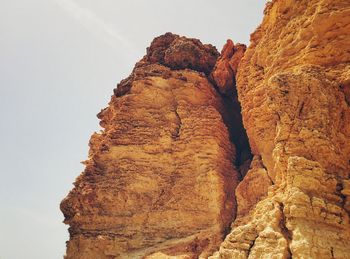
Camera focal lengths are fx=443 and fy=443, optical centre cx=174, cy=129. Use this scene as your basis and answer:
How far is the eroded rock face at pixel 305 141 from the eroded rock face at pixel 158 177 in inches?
127

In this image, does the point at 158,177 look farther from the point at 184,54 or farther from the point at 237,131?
the point at 184,54

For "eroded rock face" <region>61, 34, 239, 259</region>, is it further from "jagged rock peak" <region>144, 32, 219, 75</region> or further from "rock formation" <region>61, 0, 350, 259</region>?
"jagged rock peak" <region>144, 32, 219, 75</region>

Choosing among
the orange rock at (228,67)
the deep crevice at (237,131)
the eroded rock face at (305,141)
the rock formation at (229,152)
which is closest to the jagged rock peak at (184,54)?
the rock formation at (229,152)

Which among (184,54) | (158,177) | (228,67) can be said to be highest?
(184,54)

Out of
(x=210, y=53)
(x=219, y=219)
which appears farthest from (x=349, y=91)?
(x=210, y=53)

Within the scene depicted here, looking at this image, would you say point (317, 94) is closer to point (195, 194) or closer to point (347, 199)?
point (347, 199)

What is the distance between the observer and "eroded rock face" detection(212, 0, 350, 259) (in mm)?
13617

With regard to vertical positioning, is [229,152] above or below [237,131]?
below

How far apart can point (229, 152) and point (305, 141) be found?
1048cm

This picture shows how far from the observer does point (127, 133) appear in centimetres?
Result: 2598

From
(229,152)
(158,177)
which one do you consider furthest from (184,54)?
(158,177)

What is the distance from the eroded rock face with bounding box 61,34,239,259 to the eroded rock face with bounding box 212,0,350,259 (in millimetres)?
3213

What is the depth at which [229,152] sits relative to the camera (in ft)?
83.7

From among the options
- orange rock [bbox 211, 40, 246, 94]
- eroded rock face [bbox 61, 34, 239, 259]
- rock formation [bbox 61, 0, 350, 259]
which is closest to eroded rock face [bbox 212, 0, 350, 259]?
rock formation [bbox 61, 0, 350, 259]
